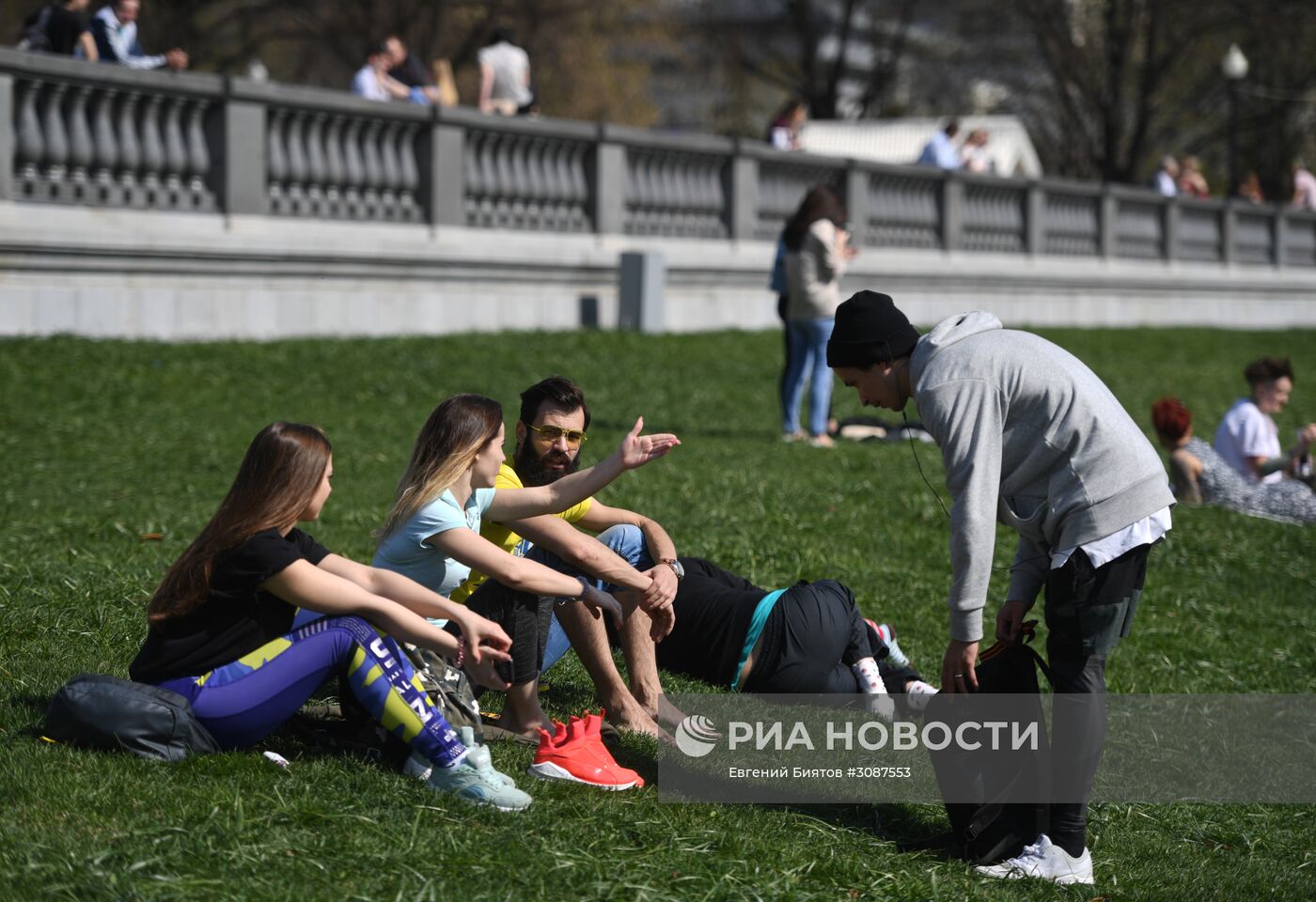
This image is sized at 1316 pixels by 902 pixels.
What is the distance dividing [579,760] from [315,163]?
1211 cm

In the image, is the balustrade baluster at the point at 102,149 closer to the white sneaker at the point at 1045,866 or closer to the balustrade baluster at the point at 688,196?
the balustrade baluster at the point at 688,196

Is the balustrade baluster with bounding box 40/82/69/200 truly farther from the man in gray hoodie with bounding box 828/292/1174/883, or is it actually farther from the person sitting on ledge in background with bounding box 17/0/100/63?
the man in gray hoodie with bounding box 828/292/1174/883

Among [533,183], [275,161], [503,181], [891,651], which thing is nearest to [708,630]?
[891,651]

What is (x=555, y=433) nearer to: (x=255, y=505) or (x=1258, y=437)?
(x=255, y=505)

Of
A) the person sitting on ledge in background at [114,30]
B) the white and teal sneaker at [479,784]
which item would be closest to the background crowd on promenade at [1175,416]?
the white and teal sneaker at [479,784]

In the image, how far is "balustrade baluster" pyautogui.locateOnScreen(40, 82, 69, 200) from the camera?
1401 centimetres

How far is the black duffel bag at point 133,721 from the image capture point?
4.89 metres

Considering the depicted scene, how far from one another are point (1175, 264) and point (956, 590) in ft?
93.3

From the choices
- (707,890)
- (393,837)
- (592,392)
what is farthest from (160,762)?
(592,392)

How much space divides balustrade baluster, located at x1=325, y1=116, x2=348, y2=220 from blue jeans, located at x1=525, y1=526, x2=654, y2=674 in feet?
33.8

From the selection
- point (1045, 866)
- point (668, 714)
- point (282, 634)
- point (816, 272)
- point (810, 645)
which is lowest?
point (1045, 866)

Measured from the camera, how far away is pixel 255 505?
4.99m

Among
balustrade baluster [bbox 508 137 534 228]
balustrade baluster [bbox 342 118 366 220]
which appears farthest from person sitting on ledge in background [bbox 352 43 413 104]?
balustrade baluster [bbox 508 137 534 228]

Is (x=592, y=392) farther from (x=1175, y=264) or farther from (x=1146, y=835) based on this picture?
(x=1175, y=264)
